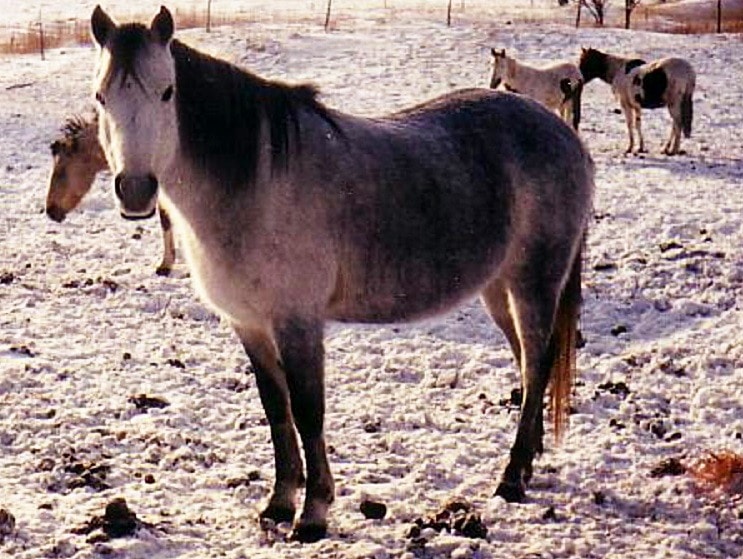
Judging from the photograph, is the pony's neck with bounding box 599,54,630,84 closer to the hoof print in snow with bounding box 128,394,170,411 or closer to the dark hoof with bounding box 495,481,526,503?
the hoof print in snow with bounding box 128,394,170,411

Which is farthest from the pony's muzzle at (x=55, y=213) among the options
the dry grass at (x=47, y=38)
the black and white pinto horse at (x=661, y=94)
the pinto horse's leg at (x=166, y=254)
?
the dry grass at (x=47, y=38)

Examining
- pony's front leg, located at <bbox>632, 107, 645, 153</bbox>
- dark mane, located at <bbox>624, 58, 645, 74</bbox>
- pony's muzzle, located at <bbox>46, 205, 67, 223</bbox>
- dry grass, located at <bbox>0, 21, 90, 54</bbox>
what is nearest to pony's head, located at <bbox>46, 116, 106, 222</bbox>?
pony's muzzle, located at <bbox>46, 205, 67, 223</bbox>

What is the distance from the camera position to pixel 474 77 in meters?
17.8

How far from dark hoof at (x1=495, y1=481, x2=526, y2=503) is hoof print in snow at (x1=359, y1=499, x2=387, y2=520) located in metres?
0.55

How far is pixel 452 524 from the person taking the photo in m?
4.15

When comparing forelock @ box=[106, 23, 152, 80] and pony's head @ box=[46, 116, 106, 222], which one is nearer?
forelock @ box=[106, 23, 152, 80]

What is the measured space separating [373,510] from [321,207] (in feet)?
4.09

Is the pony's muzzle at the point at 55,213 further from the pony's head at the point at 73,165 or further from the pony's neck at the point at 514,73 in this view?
the pony's neck at the point at 514,73

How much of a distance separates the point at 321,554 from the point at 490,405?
186 cm

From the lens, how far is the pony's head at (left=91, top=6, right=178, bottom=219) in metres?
3.43

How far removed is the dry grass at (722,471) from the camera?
178 inches

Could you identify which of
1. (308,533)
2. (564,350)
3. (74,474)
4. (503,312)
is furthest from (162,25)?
(564,350)

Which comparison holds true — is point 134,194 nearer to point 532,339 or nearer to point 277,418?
point 277,418

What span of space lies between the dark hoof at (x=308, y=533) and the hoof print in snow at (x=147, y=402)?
1.68 meters
